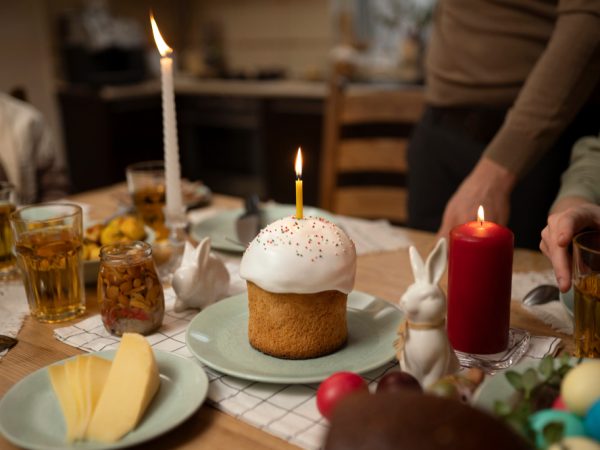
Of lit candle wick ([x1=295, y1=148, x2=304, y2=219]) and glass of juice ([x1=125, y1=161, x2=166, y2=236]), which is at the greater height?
lit candle wick ([x1=295, y1=148, x2=304, y2=219])

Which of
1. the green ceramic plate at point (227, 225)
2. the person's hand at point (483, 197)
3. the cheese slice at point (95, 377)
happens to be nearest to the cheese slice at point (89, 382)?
the cheese slice at point (95, 377)

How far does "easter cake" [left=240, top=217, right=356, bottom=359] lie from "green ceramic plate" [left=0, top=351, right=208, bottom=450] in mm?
112

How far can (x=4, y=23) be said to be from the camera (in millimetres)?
3922

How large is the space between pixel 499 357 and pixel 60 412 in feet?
1.77

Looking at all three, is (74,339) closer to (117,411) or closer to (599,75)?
(117,411)

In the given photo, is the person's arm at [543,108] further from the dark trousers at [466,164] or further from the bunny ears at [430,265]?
the bunny ears at [430,265]

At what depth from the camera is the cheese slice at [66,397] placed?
657mm

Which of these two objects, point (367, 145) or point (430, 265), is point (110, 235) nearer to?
point (430, 265)

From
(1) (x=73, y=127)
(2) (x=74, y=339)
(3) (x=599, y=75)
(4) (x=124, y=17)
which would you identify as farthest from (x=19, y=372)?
(4) (x=124, y=17)

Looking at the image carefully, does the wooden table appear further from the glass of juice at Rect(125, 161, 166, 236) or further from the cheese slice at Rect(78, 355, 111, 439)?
the glass of juice at Rect(125, 161, 166, 236)

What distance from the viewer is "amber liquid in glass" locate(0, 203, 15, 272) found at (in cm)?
122

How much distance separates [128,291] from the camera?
923 mm

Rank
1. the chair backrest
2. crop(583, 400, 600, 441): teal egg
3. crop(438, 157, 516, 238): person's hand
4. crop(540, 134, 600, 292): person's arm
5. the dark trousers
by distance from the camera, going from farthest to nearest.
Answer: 1. the chair backrest
2. the dark trousers
3. crop(438, 157, 516, 238): person's hand
4. crop(540, 134, 600, 292): person's arm
5. crop(583, 400, 600, 441): teal egg

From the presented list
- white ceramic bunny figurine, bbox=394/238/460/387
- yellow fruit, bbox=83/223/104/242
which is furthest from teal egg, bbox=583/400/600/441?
yellow fruit, bbox=83/223/104/242
